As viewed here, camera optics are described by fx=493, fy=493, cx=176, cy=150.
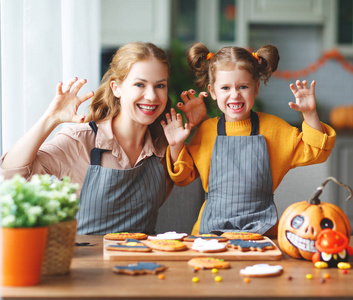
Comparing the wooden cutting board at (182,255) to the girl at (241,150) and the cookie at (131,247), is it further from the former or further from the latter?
the girl at (241,150)

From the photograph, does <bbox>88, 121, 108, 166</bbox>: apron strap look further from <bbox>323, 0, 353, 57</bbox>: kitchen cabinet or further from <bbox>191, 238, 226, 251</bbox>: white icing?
<bbox>323, 0, 353, 57</bbox>: kitchen cabinet

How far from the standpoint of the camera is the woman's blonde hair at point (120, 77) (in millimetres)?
1673

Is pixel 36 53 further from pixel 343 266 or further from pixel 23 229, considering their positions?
pixel 343 266

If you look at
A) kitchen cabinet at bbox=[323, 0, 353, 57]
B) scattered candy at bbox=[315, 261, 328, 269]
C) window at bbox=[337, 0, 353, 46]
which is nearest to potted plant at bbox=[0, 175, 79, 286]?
scattered candy at bbox=[315, 261, 328, 269]

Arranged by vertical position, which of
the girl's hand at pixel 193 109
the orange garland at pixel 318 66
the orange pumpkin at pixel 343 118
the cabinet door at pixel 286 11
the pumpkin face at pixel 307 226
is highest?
the cabinet door at pixel 286 11

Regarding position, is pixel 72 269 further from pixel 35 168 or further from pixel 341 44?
pixel 341 44

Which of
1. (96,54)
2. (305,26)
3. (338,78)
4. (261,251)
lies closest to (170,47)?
(305,26)

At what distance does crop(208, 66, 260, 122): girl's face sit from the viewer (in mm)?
1622

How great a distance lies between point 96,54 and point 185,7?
3.13 meters

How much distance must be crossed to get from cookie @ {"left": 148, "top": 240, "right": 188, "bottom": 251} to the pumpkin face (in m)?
0.25

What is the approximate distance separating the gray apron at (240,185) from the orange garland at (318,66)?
3344 millimetres

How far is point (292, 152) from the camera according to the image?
1.64m

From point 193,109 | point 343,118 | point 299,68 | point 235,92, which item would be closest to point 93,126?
point 193,109

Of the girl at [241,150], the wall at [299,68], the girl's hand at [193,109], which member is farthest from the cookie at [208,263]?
the wall at [299,68]
